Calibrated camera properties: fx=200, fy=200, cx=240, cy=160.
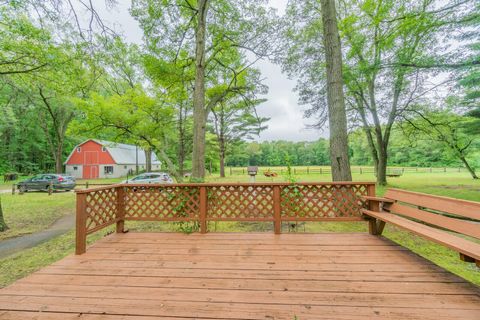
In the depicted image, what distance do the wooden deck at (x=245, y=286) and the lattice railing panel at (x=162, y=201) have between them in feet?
3.06

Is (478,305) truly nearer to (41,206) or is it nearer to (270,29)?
(270,29)

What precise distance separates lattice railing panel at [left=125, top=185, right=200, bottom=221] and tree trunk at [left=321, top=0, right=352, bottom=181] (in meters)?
3.58

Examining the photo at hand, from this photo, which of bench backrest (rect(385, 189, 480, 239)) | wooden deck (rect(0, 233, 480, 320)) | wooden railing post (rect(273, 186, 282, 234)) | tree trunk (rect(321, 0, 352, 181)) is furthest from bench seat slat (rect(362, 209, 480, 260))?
tree trunk (rect(321, 0, 352, 181))

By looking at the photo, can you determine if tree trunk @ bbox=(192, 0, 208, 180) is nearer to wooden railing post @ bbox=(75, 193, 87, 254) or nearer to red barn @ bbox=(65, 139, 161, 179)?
wooden railing post @ bbox=(75, 193, 87, 254)

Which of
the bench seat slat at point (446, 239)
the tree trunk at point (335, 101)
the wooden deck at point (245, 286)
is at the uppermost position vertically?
the tree trunk at point (335, 101)

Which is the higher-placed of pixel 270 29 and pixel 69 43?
pixel 270 29

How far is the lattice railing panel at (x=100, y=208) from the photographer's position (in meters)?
3.31

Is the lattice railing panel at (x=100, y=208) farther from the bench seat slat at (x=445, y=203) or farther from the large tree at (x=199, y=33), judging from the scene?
the bench seat slat at (x=445, y=203)

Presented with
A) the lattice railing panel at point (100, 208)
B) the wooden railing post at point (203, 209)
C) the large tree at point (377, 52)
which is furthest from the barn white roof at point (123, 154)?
the wooden railing post at point (203, 209)

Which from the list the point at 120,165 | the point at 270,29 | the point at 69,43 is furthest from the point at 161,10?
the point at 120,165

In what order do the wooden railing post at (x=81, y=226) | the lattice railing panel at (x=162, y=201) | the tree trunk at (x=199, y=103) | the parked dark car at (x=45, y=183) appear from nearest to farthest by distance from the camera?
the wooden railing post at (x=81, y=226)
the lattice railing panel at (x=162, y=201)
the tree trunk at (x=199, y=103)
the parked dark car at (x=45, y=183)

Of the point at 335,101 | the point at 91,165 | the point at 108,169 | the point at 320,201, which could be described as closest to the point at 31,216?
the point at 320,201

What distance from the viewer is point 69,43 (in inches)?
215

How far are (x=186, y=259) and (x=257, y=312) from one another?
54.6 inches
